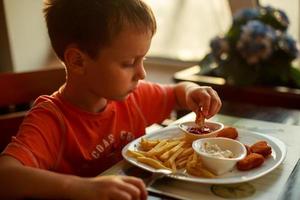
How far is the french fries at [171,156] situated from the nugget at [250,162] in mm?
65

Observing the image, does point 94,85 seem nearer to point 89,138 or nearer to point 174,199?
point 89,138

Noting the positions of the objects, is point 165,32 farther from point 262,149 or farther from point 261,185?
point 261,185

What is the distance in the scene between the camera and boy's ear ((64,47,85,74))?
938 mm

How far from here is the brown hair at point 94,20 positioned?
2.92 ft

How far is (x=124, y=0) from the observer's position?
2.97 feet

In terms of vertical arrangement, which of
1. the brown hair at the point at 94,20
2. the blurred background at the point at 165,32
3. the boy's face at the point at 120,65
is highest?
the brown hair at the point at 94,20

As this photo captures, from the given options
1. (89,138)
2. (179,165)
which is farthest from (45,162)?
(179,165)

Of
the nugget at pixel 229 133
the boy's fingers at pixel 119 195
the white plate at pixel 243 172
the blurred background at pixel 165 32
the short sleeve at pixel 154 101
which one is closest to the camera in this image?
the boy's fingers at pixel 119 195

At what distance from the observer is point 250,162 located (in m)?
0.80

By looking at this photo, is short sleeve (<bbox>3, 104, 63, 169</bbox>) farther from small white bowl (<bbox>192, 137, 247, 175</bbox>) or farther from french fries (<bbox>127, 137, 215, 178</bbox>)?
small white bowl (<bbox>192, 137, 247, 175</bbox>)

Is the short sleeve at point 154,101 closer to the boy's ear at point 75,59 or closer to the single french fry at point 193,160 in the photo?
the boy's ear at point 75,59

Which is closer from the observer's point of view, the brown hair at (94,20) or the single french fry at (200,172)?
the single french fry at (200,172)

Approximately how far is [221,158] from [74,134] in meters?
0.37

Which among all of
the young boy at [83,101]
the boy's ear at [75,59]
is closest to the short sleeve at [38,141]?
the young boy at [83,101]
